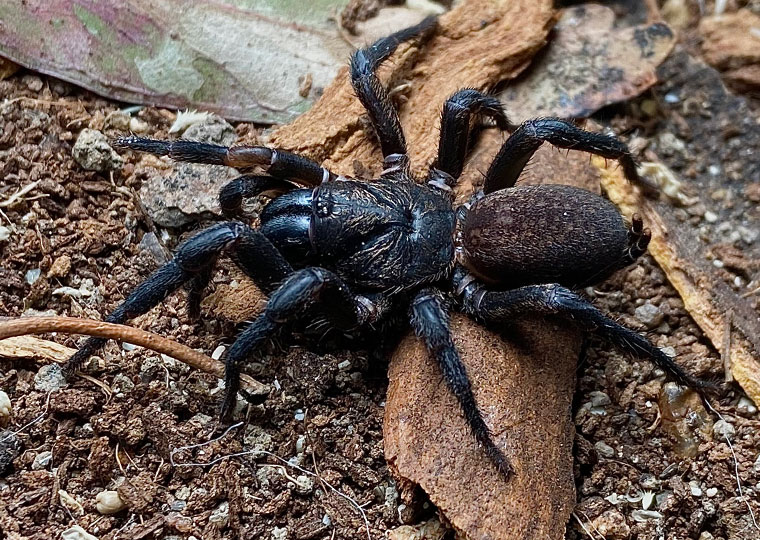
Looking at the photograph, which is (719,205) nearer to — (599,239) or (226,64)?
→ (599,239)

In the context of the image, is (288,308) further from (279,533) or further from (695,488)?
(695,488)

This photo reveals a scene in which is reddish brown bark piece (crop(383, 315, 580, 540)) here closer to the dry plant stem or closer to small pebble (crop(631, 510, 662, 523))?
small pebble (crop(631, 510, 662, 523))

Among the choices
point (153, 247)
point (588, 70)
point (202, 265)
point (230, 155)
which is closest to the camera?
point (202, 265)

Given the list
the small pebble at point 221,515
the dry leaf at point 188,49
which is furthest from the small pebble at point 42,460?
the dry leaf at point 188,49

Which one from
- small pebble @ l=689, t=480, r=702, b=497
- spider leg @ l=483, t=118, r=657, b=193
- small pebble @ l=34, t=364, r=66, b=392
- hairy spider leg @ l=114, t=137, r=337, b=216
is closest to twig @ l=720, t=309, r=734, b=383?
small pebble @ l=689, t=480, r=702, b=497

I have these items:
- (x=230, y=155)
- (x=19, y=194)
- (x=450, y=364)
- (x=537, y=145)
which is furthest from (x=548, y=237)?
(x=19, y=194)

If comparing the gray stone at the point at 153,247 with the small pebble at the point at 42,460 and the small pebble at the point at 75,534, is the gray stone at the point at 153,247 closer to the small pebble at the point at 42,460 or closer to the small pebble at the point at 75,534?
the small pebble at the point at 42,460
